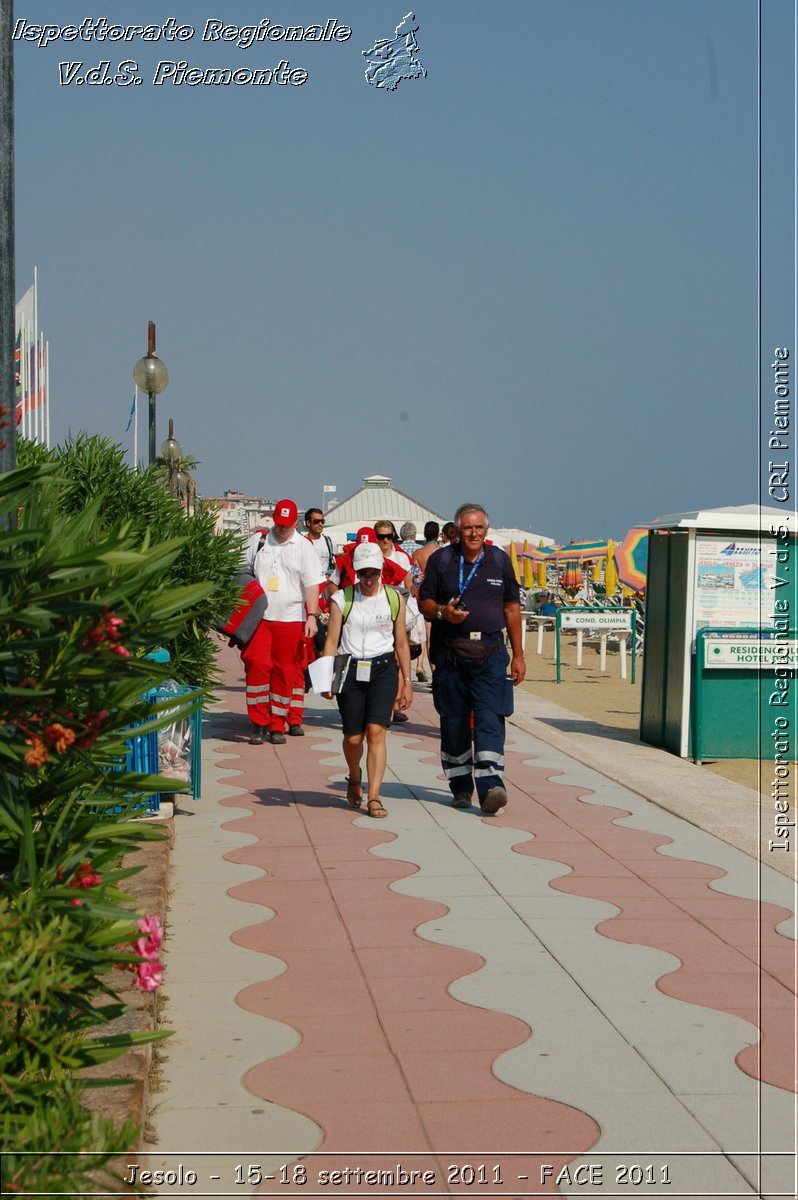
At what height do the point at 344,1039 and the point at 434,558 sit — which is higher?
the point at 434,558

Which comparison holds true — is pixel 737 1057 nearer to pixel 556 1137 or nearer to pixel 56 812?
pixel 556 1137

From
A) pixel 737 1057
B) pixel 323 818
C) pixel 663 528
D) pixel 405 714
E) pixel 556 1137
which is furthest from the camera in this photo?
pixel 405 714

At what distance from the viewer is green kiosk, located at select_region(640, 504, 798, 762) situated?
11.5 metres

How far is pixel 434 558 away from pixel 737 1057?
15.2 ft

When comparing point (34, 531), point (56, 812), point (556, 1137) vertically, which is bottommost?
point (556, 1137)

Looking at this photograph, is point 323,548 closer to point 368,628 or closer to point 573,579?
point 368,628

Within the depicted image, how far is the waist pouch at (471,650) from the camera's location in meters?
8.55

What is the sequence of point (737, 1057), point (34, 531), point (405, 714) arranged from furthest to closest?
point (405, 714)
point (737, 1057)
point (34, 531)

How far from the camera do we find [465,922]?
6148 millimetres

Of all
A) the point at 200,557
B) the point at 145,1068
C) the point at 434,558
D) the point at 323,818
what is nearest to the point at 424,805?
the point at 323,818

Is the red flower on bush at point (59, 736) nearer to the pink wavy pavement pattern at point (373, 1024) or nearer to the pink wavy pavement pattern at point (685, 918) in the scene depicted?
the pink wavy pavement pattern at point (373, 1024)

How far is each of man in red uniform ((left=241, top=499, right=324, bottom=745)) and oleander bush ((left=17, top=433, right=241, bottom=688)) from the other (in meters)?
1.19

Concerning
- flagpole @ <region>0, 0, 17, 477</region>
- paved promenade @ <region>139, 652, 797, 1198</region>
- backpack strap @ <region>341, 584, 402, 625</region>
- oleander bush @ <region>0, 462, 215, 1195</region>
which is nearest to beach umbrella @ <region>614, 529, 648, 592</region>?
paved promenade @ <region>139, 652, 797, 1198</region>

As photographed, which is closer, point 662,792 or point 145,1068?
point 145,1068
